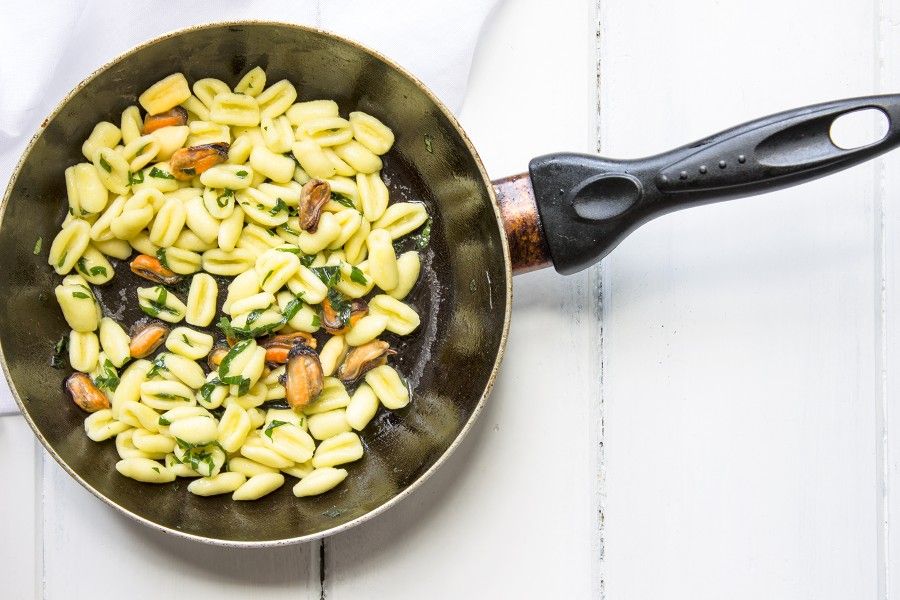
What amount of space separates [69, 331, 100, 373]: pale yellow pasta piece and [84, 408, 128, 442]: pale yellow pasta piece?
0.15ft

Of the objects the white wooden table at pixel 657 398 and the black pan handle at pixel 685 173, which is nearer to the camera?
the black pan handle at pixel 685 173

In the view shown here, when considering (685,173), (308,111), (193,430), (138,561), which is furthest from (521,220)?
(138,561)

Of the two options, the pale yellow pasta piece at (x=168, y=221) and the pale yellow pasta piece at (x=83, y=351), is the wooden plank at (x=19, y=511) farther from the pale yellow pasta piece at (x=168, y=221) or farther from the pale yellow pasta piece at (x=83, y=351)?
the pale yellow pasta piece at (x=168, y=221)

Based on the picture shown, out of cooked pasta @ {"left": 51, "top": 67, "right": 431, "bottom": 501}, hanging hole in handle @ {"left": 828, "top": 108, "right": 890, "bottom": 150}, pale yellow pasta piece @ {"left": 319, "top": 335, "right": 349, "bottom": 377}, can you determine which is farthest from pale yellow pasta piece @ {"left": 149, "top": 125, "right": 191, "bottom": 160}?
hanging hole in handle @ {"left": 828, "top": 108, "right": 890, "bottom": 150}

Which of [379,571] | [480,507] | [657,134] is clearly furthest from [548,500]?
[657,134]

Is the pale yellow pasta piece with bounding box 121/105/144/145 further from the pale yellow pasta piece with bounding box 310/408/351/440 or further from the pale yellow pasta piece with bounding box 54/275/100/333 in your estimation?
the pale yellow pasta piece with bounding box 310/408/351/440

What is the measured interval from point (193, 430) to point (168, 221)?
190 millimetres

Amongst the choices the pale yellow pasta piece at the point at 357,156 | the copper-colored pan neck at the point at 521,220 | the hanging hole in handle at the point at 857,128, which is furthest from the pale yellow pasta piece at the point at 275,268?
the hanging hole in handle at the point at 857,128

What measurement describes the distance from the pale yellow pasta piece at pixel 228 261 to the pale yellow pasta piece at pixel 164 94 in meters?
0.14

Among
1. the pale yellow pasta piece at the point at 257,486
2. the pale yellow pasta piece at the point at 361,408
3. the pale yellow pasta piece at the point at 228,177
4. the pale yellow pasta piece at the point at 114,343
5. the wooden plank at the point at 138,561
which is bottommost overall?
the wooden plank at the point at 138,561

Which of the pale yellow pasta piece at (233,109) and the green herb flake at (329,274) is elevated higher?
the pale yellow pasta piece at (233,109)

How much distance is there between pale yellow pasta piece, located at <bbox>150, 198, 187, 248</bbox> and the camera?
810 mm

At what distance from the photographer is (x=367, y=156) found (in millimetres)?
839

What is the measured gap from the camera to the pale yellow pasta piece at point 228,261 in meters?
0.83
